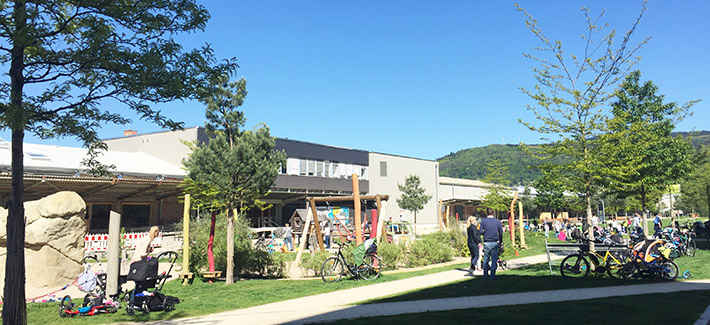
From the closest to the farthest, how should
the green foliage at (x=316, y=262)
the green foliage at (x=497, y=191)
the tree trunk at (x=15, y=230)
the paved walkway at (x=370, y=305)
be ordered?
the tree trunk at (x=15, y=230) → the paved walkway at (x=370, y=305) → the green foliage at (x=316, y=262) → the green foliage at (x=497, y=191)

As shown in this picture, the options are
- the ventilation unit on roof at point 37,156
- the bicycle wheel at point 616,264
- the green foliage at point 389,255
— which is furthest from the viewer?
the ventilation unit on roof at point 37,156

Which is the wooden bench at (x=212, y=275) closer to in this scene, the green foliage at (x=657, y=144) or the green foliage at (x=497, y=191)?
the green foliage at (x=657, y=144)

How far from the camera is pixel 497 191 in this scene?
115ft

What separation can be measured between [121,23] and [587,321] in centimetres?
794

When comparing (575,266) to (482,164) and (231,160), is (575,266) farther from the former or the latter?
(482,164)

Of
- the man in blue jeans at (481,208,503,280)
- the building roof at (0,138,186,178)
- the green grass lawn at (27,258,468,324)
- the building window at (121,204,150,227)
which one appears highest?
the building roof at (0,138,186,178)

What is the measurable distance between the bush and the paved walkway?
442 centimetres

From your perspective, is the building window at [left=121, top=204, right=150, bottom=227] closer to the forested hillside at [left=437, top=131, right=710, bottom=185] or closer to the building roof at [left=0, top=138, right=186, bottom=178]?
the building roof at [left=0, top=138, right=186, bottom=178]

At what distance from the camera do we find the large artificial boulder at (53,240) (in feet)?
40.5

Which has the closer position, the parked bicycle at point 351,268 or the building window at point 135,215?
the parked bicycle at point 351,268

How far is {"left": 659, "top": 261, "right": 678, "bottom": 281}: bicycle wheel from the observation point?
424 inches

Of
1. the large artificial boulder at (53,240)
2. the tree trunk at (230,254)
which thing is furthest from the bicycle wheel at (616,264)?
the large artificial boulder at (53,240)

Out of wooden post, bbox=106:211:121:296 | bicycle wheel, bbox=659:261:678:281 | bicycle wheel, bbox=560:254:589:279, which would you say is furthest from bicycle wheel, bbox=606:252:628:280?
wooden post, bbox=106:211:121:296

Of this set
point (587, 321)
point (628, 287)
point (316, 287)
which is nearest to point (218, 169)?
point (316, 287)
